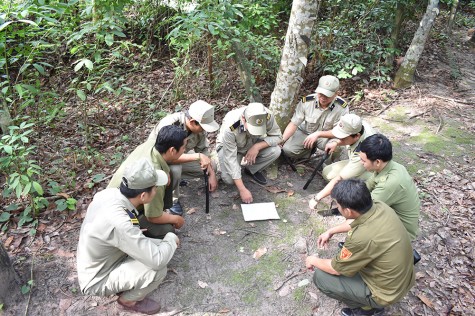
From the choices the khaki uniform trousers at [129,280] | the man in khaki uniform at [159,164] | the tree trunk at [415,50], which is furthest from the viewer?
the tree trunk at [415,50]

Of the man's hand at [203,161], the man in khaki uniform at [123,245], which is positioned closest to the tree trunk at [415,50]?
the man's hand at [203,161]

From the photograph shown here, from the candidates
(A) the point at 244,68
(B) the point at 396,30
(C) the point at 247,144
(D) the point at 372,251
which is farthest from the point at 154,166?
(B) the point at 396,30

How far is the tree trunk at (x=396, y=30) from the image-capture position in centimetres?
784

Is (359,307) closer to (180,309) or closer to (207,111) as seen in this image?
(180,309)

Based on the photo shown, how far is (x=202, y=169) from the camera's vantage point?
4.52 m

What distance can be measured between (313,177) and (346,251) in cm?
224

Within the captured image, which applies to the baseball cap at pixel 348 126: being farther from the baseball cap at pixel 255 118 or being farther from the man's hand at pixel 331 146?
the baseball cap at pixel 255 118

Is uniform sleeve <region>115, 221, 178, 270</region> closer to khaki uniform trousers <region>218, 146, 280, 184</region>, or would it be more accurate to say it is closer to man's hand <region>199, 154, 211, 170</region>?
man's hand <region>199, 154, 211, 170</region>

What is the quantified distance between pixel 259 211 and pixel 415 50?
5671 millimetres

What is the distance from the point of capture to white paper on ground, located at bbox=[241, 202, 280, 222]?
14.2ft

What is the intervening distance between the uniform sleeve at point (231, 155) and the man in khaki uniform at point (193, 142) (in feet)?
0.81

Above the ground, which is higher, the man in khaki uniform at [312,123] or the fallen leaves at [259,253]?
the man in khaki uniform at [312,123]

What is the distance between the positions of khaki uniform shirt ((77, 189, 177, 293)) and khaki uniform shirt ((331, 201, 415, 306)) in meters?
1.57

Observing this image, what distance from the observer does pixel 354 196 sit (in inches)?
108
